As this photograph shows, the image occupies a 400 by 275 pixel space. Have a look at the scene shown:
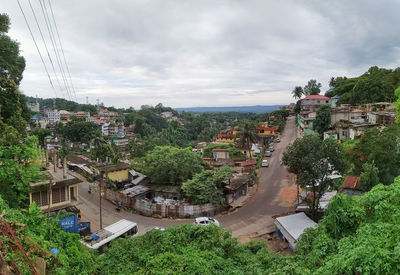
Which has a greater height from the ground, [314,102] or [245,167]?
[314,102]

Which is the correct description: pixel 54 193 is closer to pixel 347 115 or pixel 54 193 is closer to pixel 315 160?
pixel 315 160

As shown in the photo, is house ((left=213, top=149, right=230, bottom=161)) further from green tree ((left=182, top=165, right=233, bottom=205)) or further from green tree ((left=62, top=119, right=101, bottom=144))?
green tree ((left=62, top=119, right=101, bottom=144))

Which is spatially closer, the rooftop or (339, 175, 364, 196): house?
Result: the rooftop

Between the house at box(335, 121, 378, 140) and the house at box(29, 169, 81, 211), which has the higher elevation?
the house at box(335, 121, 378, 140)

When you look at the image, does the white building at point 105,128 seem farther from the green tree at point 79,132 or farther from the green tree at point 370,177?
the green tree at point 370,177

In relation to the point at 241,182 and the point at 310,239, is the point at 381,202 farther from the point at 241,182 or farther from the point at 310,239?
the point at 241,182

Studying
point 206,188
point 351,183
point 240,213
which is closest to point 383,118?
point 351,183

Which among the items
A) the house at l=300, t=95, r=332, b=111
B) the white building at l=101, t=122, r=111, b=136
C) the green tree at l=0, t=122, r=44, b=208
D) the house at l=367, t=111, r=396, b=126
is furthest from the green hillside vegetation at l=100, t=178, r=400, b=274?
the white building at l=101, t=122, r=111, b=136
